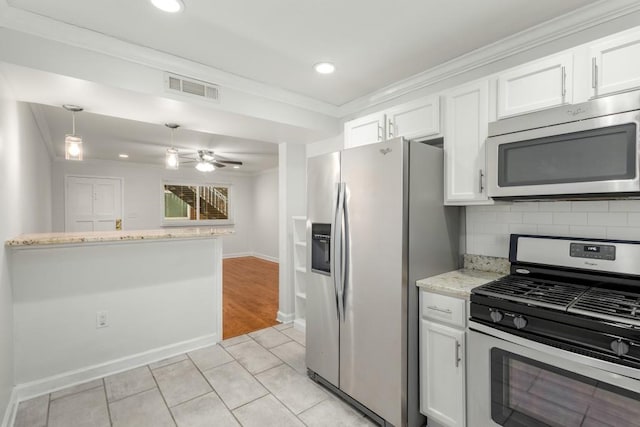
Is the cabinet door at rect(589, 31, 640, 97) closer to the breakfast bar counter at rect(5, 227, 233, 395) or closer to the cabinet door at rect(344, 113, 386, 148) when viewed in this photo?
the cabinet door at rect(344, 113, 386, 148)

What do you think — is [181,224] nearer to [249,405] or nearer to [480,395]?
[249,405]

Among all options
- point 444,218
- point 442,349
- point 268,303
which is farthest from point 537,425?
point 268,303

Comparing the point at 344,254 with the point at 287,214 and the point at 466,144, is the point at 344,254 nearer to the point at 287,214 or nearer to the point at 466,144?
the point at 466,144

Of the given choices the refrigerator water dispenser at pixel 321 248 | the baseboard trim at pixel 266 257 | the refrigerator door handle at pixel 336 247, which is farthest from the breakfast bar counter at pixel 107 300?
the baseboard trim at pixel 266 257

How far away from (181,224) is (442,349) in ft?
24.2

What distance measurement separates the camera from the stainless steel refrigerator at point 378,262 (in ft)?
6.21

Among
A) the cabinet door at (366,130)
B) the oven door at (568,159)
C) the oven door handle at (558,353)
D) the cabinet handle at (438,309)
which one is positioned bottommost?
the oven door handle at (558,353)

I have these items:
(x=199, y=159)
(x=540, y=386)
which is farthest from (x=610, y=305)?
(x=199, y=159)

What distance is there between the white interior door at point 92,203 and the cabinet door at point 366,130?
18.9 ft

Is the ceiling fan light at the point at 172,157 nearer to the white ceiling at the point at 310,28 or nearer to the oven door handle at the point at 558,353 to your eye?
the white ceiling at the point at 310,28

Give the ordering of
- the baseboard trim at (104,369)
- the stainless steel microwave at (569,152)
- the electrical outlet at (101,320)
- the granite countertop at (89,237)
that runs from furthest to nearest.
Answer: the electrical outlet at (101,320) → the baseboard trim at (104,369) → the granite countertop at (89,237) → the stainless steel microwave at (569,152)

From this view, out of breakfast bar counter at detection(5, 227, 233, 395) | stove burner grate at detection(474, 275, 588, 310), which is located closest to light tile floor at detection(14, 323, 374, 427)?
breakfast bar counter at detection(5, 227, 233, 395)

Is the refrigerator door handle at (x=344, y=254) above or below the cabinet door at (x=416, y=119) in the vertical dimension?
below

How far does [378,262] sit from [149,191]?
706 centimetres
